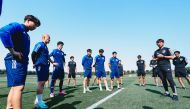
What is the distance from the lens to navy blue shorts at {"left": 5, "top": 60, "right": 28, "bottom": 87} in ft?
14.9

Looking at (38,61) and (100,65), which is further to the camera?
(100,65)

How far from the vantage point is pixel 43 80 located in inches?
310

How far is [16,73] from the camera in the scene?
459 centimetres

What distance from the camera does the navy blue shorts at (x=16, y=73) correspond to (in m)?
4.55

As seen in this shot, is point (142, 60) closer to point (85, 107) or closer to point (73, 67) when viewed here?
point (73, 67)

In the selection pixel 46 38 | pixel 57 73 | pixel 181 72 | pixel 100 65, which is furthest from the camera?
pixel 181 72

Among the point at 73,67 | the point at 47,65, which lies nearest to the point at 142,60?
the point at 73,67

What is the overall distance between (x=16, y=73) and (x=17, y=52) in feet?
1.23

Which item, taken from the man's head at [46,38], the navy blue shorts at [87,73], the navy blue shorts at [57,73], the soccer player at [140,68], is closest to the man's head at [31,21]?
the man's head at [46,38]

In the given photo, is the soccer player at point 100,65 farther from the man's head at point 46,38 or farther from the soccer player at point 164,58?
the man's head at point 46,38

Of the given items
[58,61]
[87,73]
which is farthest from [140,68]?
[58,61]

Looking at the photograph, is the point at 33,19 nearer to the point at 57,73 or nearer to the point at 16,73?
the point at 16,73

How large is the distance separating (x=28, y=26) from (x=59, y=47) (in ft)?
19.8

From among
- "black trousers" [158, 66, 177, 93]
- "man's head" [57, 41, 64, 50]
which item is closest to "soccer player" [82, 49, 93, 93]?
"man's head" [57, 41, 64, 50]
